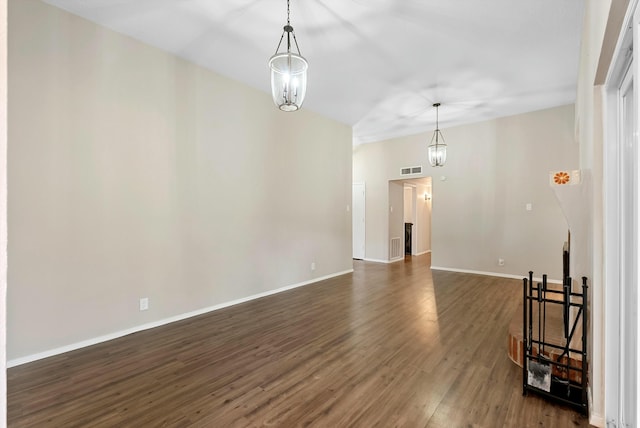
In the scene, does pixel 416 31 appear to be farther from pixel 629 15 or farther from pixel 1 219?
pixel 1 219

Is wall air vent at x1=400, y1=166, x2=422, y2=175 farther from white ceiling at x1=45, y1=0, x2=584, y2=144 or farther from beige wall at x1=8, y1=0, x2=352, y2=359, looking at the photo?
beige wall at x1=8, y1=0, x2=352, y2=359

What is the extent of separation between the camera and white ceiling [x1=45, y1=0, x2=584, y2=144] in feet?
8.81

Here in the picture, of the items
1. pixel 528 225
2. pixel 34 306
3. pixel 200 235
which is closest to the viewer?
pixel 34 306

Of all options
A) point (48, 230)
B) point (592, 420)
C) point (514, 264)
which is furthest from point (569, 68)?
point (48, 230)

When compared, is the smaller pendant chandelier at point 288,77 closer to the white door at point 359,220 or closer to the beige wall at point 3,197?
the beige wall at point 3,197

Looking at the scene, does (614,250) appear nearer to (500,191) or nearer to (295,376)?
(295,376)

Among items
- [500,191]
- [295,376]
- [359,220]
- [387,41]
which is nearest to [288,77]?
[387,41]

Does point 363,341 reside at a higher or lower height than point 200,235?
lower

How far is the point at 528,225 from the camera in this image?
540 centimetres

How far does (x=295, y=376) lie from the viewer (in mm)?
2295

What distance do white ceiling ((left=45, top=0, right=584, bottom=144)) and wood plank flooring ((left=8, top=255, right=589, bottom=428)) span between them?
3.07 metres

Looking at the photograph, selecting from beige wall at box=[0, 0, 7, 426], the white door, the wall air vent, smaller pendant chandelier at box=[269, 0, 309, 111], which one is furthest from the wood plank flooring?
the white door

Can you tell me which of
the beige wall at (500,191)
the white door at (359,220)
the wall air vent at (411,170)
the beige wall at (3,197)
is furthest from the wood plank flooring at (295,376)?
the white door at (359,220)

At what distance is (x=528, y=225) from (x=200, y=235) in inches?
217
